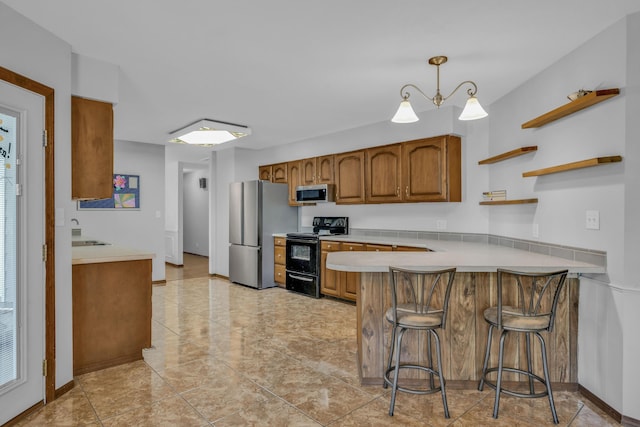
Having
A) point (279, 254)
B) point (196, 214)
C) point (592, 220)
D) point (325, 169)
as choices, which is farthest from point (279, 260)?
point (196, 214)

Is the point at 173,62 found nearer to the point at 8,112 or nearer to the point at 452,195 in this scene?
the point at 8,112

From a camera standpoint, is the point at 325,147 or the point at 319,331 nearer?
the point at 319,331

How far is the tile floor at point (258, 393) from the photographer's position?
7.25 feet

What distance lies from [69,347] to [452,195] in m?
3.84

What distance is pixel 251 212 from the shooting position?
5.94 m

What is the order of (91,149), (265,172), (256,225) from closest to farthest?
(91,149)
(256,225)
(265,172)

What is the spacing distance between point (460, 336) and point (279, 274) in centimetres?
368

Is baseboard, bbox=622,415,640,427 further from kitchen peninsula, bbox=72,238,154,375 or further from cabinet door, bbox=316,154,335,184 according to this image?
cabinet door, bbox=316,154,335,184

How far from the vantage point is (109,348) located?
2975 mm

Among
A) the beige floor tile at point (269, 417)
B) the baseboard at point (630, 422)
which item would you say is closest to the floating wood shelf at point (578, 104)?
the baseboard at point (630, 422)

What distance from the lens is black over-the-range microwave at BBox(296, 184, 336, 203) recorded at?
5.43 metres

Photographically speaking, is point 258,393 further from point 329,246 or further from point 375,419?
point 329,246

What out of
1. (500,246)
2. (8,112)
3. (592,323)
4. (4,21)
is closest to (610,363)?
(592,323)

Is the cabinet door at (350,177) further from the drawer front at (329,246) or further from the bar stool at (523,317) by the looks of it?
the bar stool at (523,317)
